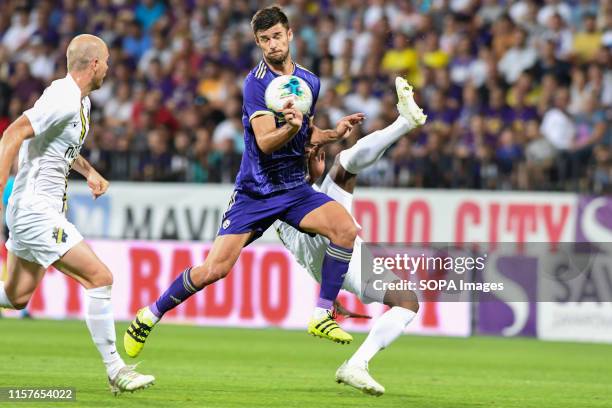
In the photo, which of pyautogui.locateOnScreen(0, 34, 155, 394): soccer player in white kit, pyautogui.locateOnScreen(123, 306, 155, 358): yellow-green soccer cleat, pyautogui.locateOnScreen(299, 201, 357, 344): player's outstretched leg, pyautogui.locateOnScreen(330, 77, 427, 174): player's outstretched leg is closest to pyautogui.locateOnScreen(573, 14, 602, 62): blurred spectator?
pyautogui.locateOnScreen(330, 77, 427, 174): player's outstretched leg

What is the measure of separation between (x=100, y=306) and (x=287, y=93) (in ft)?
6.50

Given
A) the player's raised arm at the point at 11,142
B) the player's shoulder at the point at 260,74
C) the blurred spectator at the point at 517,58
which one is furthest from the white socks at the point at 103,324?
the blurred spectator at the point at 517,58

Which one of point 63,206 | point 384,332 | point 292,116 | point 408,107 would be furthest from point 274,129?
point 384,332

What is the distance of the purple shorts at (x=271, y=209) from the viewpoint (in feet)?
29.6

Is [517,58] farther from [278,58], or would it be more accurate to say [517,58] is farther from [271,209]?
[271,209]

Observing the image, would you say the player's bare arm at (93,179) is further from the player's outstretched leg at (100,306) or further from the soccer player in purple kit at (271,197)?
the soccer player in purple kit at (271,197)

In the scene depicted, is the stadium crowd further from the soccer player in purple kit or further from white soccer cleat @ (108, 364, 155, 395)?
white soccer cleat @ (108, 364, 155, 395)

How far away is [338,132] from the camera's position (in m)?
8.98

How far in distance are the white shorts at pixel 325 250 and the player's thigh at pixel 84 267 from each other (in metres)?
1.76

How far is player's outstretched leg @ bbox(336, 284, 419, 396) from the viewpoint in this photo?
28.7ft

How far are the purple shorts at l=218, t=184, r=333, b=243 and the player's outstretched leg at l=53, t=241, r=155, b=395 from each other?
1129 mm

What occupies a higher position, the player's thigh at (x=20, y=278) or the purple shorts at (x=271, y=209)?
the purple shorts at (x=271, y=209)

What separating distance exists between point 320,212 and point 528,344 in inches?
270

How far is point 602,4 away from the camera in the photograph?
18156 mm
